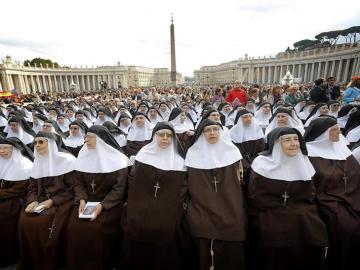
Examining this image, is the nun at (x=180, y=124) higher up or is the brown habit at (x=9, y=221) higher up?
the nun at (x=180, y=124)

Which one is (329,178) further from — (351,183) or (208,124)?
(208,124)

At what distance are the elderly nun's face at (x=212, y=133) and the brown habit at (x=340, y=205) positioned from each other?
1.48m

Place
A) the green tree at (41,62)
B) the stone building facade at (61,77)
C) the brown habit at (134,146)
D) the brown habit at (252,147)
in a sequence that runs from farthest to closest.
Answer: the green tree at (41,62) < the stone building facade at (61,77) < the brown habit at (134,146) < the brown habit at (252,147)

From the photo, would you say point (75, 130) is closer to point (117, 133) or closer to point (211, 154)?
point (117, 133)

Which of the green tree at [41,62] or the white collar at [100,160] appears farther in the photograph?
the green tree at [41,62]

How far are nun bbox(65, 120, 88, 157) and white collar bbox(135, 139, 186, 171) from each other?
3.80m

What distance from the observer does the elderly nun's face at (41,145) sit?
3.54m

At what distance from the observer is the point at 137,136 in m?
6.86

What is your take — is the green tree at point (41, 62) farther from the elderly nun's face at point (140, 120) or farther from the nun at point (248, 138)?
the nun at point (248, 138)

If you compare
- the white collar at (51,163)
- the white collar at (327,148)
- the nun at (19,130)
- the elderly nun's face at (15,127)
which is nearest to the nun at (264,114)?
the white collar at (327,148)

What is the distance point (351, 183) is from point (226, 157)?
5.88ft

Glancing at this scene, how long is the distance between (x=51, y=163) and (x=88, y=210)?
998 mm

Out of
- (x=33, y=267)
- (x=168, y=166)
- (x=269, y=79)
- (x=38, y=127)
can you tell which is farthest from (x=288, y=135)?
(x=269, y=79)

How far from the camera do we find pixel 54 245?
10.9ft
